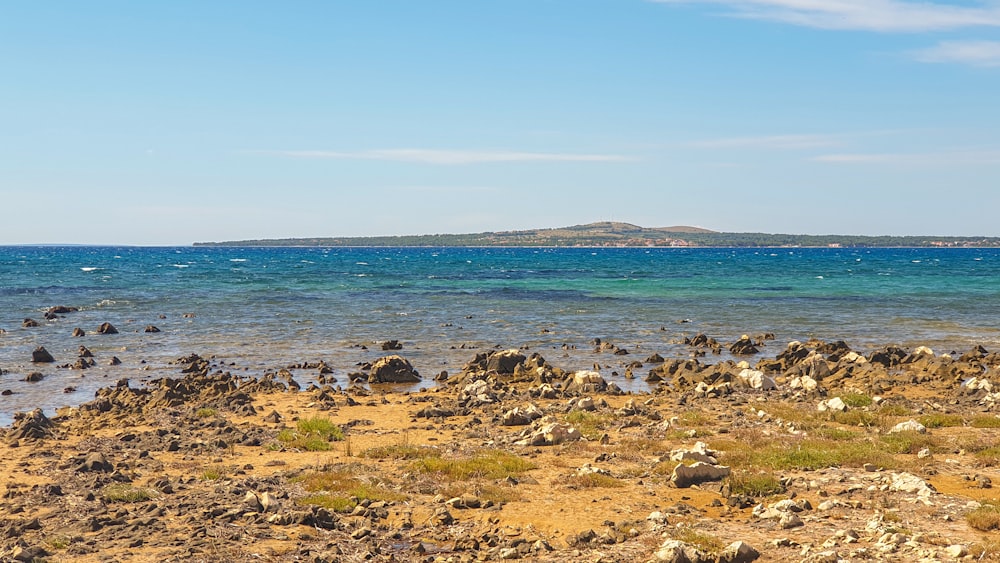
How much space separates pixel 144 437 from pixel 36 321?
36.9 m

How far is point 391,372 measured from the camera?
30.5 meters

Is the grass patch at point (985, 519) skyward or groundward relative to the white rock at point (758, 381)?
skyward

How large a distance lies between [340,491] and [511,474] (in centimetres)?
320

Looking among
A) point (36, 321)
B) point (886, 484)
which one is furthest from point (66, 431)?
point (36, 321)

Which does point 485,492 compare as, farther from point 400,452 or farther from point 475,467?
point 400,452

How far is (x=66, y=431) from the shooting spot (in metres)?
20.5

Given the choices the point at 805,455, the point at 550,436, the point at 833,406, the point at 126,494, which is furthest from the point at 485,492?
the point at 833,406

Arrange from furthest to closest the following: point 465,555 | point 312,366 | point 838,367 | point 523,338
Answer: point 523,338 < point 312,366 < point 838,367 < point 465,555

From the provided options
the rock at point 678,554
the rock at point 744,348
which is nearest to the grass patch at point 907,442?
the rock at point 678,554

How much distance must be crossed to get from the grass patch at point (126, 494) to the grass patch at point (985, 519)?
1298 cm

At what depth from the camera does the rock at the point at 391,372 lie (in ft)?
99.7

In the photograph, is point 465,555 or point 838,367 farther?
point 838,367

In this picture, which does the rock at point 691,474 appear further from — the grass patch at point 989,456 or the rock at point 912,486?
the grass patch at point 989,456

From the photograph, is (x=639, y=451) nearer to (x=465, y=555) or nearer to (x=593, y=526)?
(x=593, y=526)
